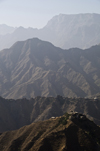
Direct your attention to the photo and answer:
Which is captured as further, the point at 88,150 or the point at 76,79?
the point at 76,79

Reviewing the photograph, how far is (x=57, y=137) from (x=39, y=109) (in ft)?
209

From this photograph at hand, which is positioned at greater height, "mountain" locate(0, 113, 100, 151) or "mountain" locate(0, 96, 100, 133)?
"mountain" locate(0, 113, 100, 151)

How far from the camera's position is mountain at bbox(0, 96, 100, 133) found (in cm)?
10744

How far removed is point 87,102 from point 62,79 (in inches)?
3126

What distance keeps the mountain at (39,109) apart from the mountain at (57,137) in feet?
145

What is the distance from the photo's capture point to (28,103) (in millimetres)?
118625

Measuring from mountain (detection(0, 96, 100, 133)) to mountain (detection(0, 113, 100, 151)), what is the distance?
1735 inches

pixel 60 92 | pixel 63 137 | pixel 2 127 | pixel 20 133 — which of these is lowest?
pixel 60 92

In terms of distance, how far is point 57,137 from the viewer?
51719 mm

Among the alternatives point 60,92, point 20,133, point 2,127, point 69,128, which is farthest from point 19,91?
point 69,128

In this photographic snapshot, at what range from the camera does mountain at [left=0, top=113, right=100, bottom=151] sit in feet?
159

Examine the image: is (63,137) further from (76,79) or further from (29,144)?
(76,79)

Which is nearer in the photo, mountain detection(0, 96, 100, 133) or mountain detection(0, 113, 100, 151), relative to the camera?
mountain detection(0, 113, 100, 151)

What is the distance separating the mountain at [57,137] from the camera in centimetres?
4856
